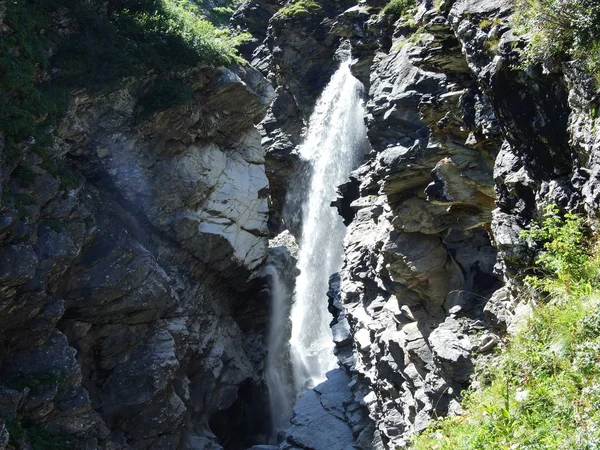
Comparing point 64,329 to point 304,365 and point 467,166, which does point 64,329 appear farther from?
point 304,365

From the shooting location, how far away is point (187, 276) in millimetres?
23219

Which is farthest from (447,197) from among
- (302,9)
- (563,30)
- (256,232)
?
(302,9)

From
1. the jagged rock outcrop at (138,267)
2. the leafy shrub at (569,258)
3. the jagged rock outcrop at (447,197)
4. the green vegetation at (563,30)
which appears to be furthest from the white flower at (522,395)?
the jagged rock outcrop at (138,267)

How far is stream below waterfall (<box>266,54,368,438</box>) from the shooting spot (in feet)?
108

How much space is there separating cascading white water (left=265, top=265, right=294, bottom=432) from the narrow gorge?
0.11 m

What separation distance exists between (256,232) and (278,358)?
25.5 feet

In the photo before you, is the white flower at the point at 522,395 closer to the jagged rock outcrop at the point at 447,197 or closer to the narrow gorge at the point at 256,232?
the narrow gorge at the point at 256,232

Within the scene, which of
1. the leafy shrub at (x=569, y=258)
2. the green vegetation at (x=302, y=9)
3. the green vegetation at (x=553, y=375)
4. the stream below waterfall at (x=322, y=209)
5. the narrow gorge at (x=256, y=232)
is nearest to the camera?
the green vegetation at (x=553, y=375)

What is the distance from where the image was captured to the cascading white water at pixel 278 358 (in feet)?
92.2

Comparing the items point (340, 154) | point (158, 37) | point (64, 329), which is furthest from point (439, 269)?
point (340, 154)

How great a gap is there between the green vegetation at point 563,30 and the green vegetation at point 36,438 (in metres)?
13.3

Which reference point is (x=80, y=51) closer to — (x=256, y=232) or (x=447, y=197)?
(x=256, y=232)

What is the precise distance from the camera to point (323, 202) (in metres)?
35.8

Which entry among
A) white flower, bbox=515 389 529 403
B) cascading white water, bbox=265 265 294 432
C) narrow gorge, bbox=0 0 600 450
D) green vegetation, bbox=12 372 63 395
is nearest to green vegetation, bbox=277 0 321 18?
narrow gorge, bbox=0 0 600 450
